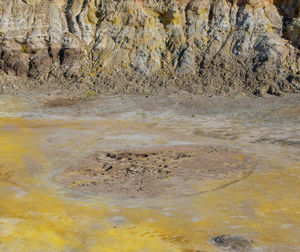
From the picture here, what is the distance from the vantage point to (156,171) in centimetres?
894

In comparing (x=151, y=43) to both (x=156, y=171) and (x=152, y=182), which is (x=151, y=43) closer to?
(x=156, y=171)

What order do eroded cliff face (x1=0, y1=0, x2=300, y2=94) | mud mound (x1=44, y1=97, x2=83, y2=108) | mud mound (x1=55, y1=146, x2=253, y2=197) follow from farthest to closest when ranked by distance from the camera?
eroded cliff face (x1=0, y1=0, x2=300, y2=94)
mud mound (x1=44, y1=97, x2=83, y2=108)
mud mound (x1=55, y1=146, x2=253, y2=197)

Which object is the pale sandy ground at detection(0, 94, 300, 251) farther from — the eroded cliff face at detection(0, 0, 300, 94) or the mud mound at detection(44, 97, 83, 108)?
the eroded cliff face at detection(0, 0, 300, 94)

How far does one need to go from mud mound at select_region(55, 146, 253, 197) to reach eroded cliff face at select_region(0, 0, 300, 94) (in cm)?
1136

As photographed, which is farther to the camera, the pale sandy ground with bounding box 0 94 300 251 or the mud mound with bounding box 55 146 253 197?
the mud mound with bounding box 55 146 253 197

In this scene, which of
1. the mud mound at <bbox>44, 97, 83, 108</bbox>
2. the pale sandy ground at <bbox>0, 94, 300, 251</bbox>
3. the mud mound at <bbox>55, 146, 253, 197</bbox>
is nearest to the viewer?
the pale sandy ground at <bbox>0, 94, 300, 251</bbox>

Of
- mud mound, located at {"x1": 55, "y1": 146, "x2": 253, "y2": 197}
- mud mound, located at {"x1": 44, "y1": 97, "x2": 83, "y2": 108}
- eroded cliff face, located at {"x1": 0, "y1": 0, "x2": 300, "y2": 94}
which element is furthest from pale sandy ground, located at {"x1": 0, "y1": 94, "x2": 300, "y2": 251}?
eroded cliff face, located at {"x1": 0, "y1": 0, "x2": 300, "y2": 94}

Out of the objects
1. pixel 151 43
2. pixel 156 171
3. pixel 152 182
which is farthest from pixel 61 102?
pixel 152 182

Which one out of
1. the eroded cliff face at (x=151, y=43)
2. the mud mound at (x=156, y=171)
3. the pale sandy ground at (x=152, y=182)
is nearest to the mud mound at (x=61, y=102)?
the eroded cliff face at (x=151, y=43)

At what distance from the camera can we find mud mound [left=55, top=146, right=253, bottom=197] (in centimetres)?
782

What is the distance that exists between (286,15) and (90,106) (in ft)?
43.6

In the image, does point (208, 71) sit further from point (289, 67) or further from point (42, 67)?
point (42, 67)

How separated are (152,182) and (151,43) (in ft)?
56.4

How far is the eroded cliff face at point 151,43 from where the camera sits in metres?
22.3
